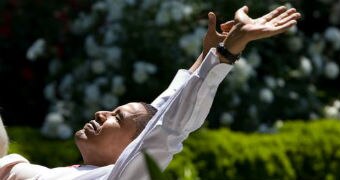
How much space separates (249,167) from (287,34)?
1.93m

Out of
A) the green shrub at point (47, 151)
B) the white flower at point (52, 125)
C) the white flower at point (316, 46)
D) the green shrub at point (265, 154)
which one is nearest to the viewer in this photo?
the green shrub at point (47, 151)

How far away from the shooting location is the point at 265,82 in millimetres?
7871

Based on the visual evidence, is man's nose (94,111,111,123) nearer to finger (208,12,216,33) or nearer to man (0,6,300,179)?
man (0,6,300,179)

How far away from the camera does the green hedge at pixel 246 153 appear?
621cm

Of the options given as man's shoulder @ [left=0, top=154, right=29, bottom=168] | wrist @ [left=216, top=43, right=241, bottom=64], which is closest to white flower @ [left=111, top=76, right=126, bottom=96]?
man's shoulder @ [left=0, top=154, right=29, bottom=168]

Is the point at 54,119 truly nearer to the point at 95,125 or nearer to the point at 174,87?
the point at 174,87

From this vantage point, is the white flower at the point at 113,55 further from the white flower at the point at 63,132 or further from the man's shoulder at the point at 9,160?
the man's shoulder at the point at 9,160

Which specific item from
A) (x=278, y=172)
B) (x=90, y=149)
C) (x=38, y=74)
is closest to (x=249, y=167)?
(x=278, y=172)

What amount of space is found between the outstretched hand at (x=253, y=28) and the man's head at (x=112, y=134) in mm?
463

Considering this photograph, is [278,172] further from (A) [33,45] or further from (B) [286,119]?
(A) [33,45]

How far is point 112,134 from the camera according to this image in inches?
122

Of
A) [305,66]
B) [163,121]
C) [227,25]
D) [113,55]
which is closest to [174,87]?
[227,25]

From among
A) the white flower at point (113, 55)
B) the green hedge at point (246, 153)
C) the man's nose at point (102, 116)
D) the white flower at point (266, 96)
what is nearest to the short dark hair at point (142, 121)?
the man's nose at point (102, 116)

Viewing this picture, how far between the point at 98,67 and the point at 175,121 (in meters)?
4.79
